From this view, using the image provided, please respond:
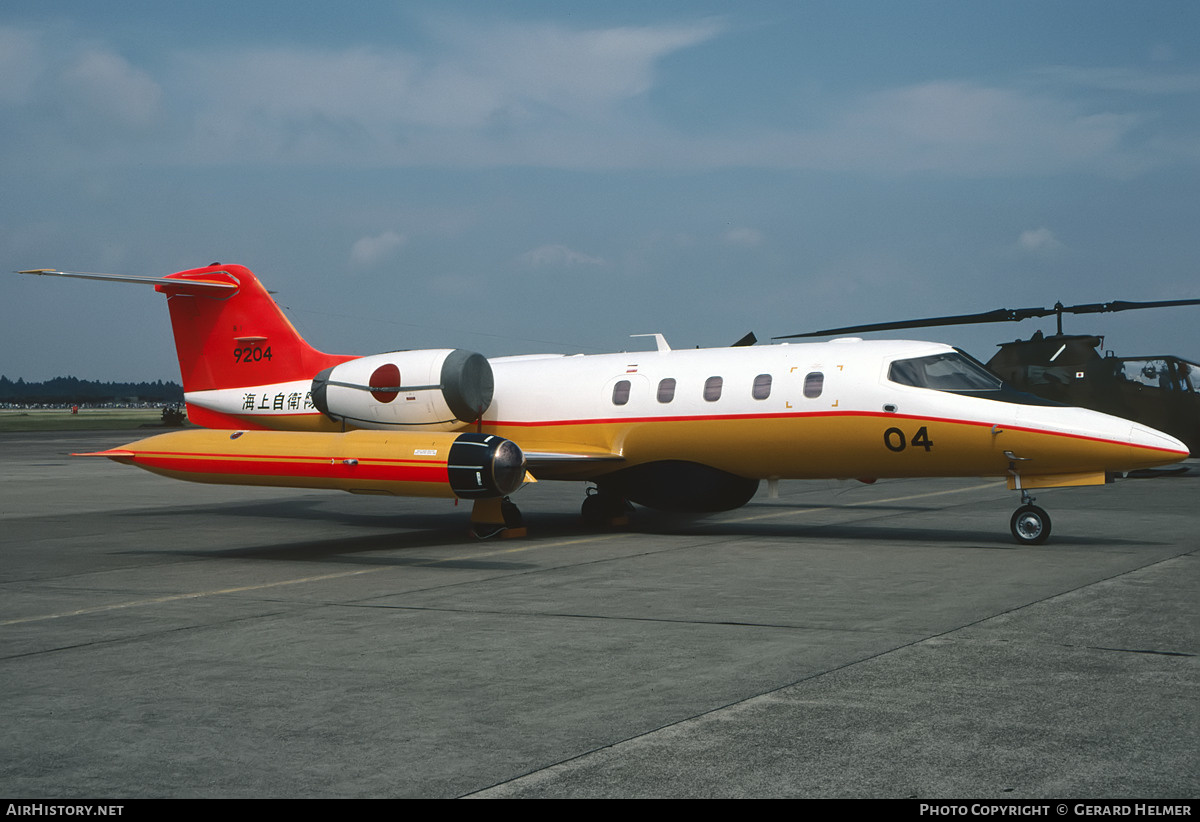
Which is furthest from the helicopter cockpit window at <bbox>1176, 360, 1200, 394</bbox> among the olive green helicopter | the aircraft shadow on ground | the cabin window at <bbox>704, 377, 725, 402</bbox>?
the cabin window at <bbox>704, 377, 725, 402</bbox>

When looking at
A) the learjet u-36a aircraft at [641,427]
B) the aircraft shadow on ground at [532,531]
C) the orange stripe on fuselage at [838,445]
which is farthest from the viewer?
the aircraft shadow on ground at [532,531]

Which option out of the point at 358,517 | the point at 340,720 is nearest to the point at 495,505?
the point at 358,517

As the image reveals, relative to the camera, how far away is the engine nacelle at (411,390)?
56.9 feet

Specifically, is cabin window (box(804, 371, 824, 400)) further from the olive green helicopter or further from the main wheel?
the olive green helicopter

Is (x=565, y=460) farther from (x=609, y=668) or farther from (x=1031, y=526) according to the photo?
(x=609, y=668)

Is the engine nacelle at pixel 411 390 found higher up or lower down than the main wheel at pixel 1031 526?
higher up

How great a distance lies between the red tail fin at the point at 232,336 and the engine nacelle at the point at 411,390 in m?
1.86

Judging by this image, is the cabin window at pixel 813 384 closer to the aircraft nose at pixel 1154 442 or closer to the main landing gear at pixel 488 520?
the aircraft nose at pixel 1154 442

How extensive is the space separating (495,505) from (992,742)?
11.0 meters

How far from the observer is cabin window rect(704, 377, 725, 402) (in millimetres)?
15992

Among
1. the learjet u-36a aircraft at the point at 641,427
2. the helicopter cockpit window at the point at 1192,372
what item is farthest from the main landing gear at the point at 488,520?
the helicopter cockpit window at the point at 1192,372

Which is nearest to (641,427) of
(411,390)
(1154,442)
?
Result: (411,390)

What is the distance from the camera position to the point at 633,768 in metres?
5.26

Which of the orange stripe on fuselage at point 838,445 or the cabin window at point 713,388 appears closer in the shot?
the orange stripe on fuselage at point 838,445
